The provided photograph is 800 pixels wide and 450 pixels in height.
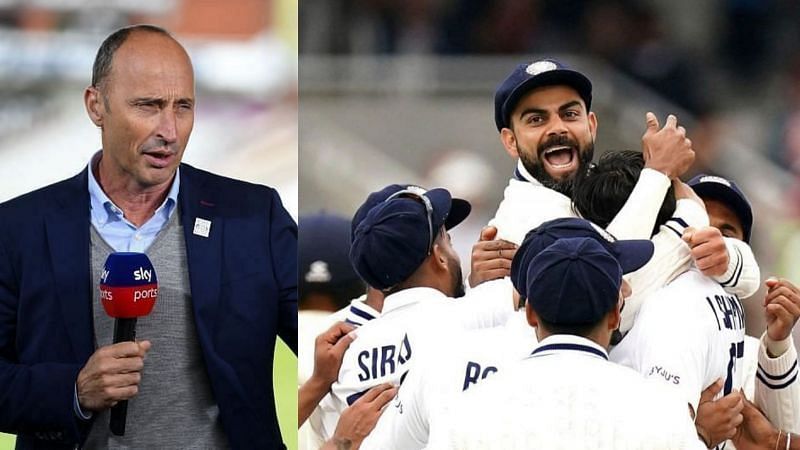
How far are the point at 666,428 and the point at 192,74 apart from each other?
1364 mm

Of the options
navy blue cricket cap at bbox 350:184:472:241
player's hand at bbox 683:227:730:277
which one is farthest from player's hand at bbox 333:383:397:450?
player's hand at bbox 683:227:730:277

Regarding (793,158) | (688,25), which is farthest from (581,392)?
(688,25)

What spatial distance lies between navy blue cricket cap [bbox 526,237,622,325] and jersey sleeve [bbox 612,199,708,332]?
1.52 ft

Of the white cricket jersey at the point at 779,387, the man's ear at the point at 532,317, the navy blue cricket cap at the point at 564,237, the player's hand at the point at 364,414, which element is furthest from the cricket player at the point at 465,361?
the white cricket jersey at the point at 779,387

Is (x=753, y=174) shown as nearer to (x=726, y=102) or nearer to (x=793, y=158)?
(x=793, y=158)

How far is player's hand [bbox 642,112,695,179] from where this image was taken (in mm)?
2678

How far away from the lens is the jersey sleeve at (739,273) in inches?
103

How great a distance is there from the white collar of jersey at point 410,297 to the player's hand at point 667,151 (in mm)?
505

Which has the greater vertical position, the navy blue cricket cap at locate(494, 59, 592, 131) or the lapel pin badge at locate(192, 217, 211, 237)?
the navy blue cricket cap at locate(494, 59, 592, 131)

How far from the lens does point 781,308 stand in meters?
2.66

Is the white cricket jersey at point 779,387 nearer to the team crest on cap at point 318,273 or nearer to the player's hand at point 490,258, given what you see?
the player's hand at point 490,258

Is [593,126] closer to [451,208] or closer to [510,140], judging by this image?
[510,140]

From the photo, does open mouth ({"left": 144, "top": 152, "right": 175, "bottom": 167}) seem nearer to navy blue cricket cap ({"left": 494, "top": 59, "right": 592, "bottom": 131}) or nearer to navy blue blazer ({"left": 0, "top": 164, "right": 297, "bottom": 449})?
navy blue blazer ({"left": 0, "top": 164, "right": 297, "bottom": 449})

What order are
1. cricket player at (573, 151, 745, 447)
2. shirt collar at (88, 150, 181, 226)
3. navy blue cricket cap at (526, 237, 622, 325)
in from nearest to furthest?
navy blue cricket cap at (526, 237, 622, 325) < cricket player at (573, 151, 745, 447) < shirt collar at (88, 150, 181, 226)
